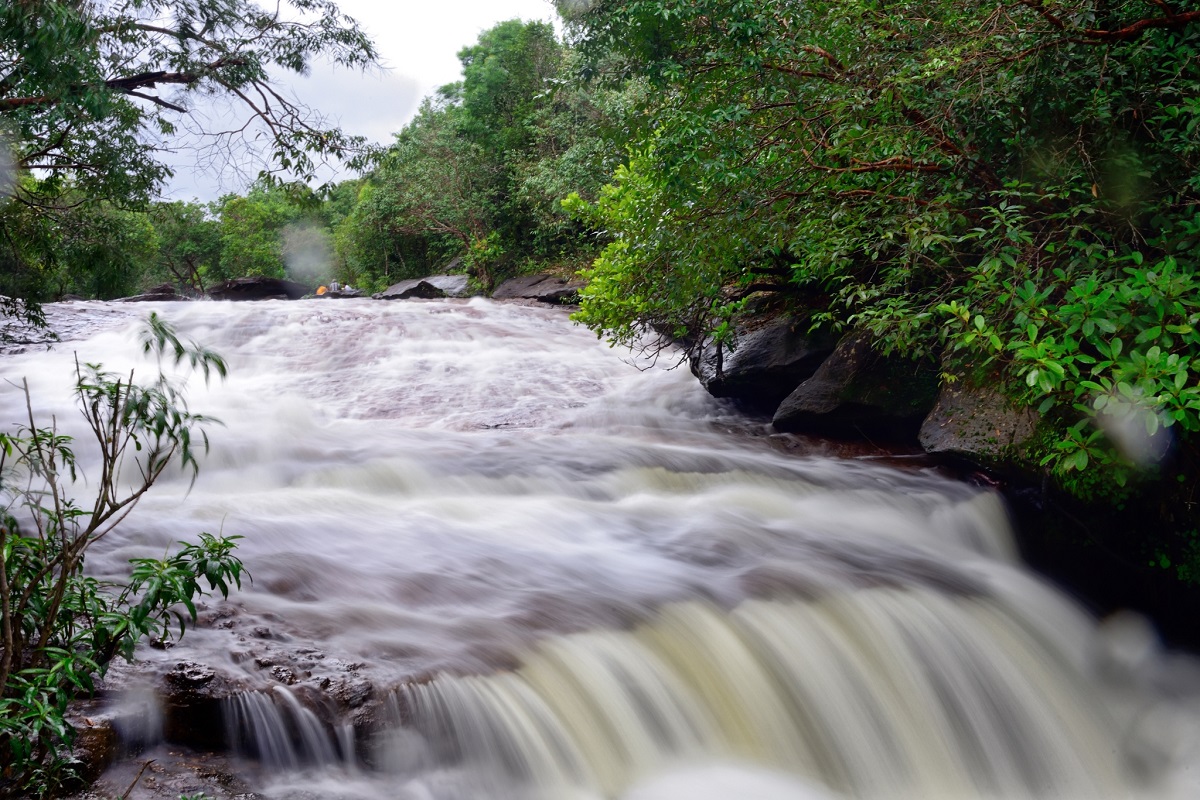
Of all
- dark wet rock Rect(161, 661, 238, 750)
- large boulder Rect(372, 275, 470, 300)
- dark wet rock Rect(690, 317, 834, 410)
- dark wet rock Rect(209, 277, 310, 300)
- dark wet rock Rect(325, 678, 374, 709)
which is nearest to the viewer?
dark wet rock Rect(161, 661, 238, 750)

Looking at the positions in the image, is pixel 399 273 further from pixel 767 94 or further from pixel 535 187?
pixel 767 94

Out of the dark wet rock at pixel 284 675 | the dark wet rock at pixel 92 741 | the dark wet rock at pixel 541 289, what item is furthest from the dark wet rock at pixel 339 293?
the dark wet rock at pixel 92 741

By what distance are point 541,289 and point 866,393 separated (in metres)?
14.6

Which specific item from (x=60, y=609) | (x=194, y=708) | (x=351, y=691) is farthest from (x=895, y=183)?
(x=60, y=609)

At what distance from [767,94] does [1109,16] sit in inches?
89.0

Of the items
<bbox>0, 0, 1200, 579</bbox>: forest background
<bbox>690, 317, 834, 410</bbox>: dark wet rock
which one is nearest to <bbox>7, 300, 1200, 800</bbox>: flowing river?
<bbox>690, 317, 834, 410</bbox>: dark wet rock

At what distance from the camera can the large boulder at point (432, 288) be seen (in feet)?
83.0

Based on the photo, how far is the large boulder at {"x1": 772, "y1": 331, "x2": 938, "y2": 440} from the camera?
826 cm

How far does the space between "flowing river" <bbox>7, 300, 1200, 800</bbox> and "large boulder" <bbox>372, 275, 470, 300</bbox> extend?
1666 cm

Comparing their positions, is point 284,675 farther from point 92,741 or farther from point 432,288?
point 432,288

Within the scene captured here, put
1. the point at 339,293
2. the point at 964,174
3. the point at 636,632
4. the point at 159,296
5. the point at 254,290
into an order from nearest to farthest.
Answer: the point at 636,632 → the point at 964,174 → the point at 159,296 → the point at 254,290 → the point at 339,293

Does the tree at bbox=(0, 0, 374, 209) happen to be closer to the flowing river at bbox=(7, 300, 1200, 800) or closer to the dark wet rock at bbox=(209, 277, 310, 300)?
the flowing river at bbox=(7, 300, 1200, 800)

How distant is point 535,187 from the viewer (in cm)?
2356

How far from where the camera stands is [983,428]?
690 centimetres
